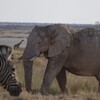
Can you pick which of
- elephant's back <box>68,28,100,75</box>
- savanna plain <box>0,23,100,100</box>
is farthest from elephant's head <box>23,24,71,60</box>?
savanna plain <box>0,23,100,100</box>

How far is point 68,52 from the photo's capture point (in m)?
13.2

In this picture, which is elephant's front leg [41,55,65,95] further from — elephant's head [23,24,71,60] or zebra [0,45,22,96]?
zebra [0,45,22,96]

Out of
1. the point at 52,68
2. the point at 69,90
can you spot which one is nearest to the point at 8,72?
the point at 52,68

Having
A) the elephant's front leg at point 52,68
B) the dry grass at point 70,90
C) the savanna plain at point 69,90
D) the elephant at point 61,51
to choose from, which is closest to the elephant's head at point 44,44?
the elephant at point 61,51

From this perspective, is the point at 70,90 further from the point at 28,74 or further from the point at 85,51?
the point at 28,74

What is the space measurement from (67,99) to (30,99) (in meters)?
0.96

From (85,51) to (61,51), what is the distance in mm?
801

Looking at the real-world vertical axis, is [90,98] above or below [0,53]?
below

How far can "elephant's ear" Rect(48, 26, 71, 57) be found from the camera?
12977mm

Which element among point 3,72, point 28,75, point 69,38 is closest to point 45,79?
point 28,75

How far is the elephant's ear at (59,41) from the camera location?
13.0m

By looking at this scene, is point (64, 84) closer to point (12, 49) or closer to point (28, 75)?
point (28, 75)

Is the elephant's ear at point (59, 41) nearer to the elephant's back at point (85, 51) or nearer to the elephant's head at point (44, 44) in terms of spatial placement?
the elephant's head at point (44, 44)

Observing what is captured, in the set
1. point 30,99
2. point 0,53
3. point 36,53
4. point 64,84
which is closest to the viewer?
point 0,53
